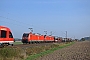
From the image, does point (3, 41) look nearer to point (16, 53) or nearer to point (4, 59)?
point (16, 53)

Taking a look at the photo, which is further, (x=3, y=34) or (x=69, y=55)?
(x=3, y=34)

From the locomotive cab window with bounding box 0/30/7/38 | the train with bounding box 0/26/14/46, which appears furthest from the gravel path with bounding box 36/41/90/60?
the locomotive cab window with bounding box 0/30/7/38

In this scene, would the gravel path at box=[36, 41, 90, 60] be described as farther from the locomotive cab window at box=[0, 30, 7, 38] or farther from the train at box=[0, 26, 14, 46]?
the locomotive cab window at box=[0, 30, 7, 38]

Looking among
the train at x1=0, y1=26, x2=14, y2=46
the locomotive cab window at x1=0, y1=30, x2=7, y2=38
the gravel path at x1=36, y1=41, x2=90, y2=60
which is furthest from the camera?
the locomotive cab window at x1=0, y1=30, x2=7, y2=38

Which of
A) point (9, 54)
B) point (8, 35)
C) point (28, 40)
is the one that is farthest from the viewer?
point (28, 40)

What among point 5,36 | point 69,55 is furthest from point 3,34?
point 69,55

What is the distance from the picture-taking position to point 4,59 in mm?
20047

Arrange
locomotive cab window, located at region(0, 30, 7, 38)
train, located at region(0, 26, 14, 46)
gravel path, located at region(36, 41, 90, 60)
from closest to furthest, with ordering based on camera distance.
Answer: gravel path, located at region(36, 41, 90, 60) → train, located at region(0, 26, 14, 46) → locomotive cab window, located at region(0, 30, 7, 38)

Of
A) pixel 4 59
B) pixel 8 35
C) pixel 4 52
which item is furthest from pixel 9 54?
pixel 8 35

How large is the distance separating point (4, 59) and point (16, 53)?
127 inches

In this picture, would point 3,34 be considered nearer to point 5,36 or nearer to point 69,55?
point 5,36

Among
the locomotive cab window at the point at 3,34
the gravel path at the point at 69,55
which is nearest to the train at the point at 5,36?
the locomotive cab window at the point at 3,34

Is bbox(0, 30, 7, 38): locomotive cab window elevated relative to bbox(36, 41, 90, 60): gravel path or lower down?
elevated

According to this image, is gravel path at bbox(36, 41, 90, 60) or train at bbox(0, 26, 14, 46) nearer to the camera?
gravel path at bbox(36, 41, 90, 60)
